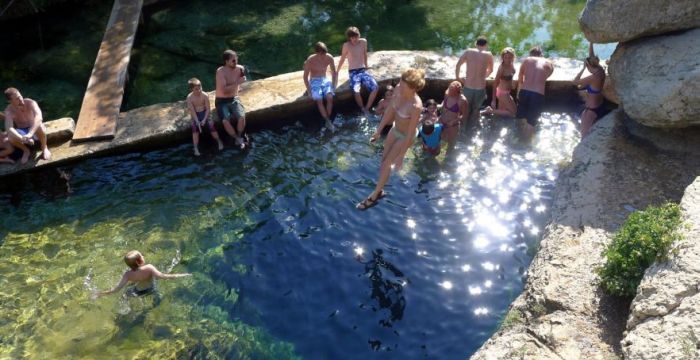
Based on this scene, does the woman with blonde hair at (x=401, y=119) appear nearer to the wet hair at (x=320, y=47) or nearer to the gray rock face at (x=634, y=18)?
the wet hair at (x=320, y=47)

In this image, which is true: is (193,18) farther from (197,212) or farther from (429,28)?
(197,212)

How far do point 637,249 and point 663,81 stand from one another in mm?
3087

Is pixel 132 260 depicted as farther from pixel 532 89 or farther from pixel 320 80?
pixel 532 89

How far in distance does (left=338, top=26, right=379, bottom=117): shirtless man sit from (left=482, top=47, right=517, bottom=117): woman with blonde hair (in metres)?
2.04

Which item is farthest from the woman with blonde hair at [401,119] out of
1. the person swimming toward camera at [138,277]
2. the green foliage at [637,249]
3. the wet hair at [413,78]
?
the person swimming toward camera at [138,277]

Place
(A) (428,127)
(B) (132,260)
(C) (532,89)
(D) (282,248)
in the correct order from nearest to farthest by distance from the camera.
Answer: (B) (132,260) < (D) (282,248) < (A) (428,127) < (C) (532,89)

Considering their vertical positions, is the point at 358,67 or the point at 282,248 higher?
the point at 358,67

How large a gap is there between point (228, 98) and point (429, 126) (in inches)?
128

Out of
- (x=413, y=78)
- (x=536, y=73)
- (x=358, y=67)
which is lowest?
(x=358, y=67)

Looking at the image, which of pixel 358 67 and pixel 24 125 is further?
pixel 358 67

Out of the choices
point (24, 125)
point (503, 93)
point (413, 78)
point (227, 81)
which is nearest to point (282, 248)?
point (413, 78)

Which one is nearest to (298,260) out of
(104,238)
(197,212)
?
(197,212)

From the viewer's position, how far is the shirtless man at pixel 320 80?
953 cm

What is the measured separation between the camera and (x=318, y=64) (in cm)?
967
